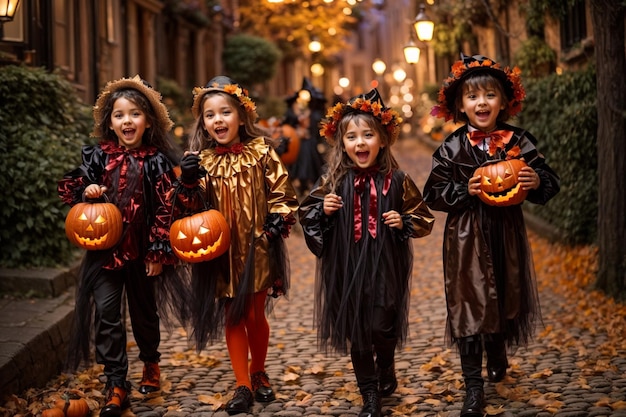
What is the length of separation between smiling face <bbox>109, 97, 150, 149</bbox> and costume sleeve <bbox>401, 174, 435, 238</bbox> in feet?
5.94

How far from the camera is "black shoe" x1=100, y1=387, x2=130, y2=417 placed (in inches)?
206

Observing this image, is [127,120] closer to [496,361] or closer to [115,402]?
[115,402]

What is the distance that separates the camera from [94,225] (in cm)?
540

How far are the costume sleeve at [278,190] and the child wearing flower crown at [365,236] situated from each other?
0.71ft

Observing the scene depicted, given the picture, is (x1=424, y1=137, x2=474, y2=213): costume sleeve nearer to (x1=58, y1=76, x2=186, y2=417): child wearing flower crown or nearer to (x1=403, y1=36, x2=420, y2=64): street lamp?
(x1=58, y1=76, x2=186, y2=417): child wearing flower crown

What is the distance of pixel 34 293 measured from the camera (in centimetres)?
750

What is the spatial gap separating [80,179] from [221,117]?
3.33 feet

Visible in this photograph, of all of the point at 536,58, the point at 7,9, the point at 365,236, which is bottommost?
the point at 365,236

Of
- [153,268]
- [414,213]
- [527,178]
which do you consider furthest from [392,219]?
[153,268]

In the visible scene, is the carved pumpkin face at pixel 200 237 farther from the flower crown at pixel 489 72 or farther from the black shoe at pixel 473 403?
the black shoe at pixel 473 403

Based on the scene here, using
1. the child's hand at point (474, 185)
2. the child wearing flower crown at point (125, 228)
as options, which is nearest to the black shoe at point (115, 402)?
the child wearing flower crown at point (125, 228)

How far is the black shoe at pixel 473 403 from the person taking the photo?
4965 millimetres

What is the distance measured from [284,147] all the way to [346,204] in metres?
9.54

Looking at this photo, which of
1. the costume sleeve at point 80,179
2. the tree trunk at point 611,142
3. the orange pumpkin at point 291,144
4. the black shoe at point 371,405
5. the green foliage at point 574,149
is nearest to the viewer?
the black shoe at point 371,405
